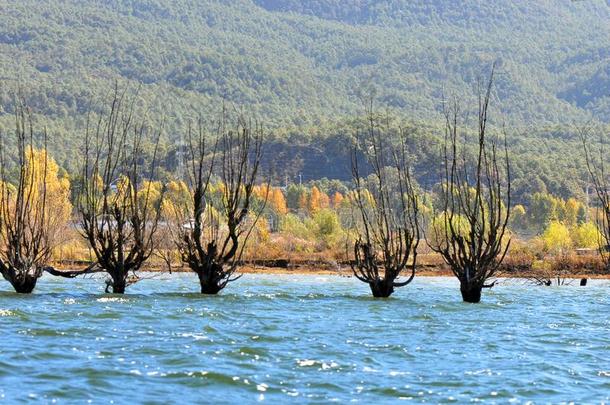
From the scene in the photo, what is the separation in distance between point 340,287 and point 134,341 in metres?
23.4

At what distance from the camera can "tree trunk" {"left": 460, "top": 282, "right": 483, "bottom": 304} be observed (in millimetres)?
30219

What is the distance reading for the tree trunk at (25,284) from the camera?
29.8 m

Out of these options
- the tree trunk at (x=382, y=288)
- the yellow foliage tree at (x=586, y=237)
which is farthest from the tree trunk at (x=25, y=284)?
the yellow foliage tree at (x=586, y=237)

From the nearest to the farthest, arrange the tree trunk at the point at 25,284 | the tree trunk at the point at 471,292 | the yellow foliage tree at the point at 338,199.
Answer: the tree trunk at the point at 25,284
the tree trunk at the point at 471,292
the yellow foliage tree at the point at 338,199

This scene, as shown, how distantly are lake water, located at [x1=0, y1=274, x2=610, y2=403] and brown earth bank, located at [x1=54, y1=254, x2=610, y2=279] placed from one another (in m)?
26.4

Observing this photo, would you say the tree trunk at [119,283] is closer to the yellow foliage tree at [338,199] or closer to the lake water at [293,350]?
the lake water at [293,350]

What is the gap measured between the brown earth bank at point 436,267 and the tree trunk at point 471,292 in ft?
80.1

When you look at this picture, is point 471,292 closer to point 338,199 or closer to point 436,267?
point 436,267

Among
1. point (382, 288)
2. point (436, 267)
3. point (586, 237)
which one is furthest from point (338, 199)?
point (382, 288)

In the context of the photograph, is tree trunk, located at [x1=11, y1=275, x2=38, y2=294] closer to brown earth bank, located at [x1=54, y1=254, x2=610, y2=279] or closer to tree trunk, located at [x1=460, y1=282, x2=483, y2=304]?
tree trunk, located at [x1=460, y1=282, x2=483, y2=304]

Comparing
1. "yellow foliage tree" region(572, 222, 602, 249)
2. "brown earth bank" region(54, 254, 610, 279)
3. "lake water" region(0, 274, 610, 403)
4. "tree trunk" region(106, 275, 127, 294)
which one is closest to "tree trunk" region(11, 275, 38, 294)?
"lake water" region(0, 274, 610, 403)

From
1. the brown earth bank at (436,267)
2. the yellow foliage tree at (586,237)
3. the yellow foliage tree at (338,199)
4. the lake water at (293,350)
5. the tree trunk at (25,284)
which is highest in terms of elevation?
the yellow foliage tree at (338,199)

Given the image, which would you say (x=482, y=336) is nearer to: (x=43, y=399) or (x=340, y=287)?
(x=43, y=399)

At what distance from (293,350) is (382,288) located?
43.3 ft
